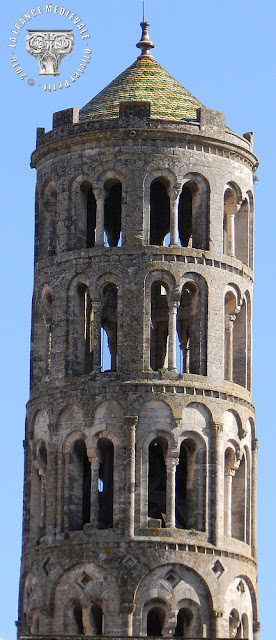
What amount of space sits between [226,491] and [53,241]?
1024 cm

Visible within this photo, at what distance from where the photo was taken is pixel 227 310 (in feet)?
363

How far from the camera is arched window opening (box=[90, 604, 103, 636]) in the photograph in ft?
350

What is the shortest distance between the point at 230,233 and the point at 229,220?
45 centimetres

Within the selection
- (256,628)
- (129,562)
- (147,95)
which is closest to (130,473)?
(129,562)

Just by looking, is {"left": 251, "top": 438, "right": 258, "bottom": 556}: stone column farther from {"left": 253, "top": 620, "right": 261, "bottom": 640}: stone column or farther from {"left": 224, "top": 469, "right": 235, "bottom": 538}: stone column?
{"left": 253, "top": 620, "right": 261, "bottom": 640}: stone column

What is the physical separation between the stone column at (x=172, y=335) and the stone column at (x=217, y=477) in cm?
234

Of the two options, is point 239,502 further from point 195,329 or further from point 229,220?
point 229,220

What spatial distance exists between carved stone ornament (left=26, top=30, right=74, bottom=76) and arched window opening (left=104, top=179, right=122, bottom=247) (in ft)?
15.3

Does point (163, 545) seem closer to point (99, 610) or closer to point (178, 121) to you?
point (99, 610)

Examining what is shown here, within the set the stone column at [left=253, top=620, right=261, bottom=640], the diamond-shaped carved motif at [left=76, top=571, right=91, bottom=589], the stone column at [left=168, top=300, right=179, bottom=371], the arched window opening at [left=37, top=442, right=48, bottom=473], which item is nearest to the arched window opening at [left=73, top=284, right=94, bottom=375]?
the stone column at [left=168, top=300, right=179, bottom=371]

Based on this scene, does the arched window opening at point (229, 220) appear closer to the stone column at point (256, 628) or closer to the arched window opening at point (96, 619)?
the stone column at point (256, 628)

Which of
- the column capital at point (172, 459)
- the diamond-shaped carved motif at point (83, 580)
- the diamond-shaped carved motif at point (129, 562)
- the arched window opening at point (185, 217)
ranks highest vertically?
the arched window opening at point (185, 217)

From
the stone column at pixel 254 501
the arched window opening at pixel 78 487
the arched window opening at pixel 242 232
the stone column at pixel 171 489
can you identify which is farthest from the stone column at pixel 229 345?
the arched window opening at pixel 78 487

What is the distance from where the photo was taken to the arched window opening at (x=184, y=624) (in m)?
107
